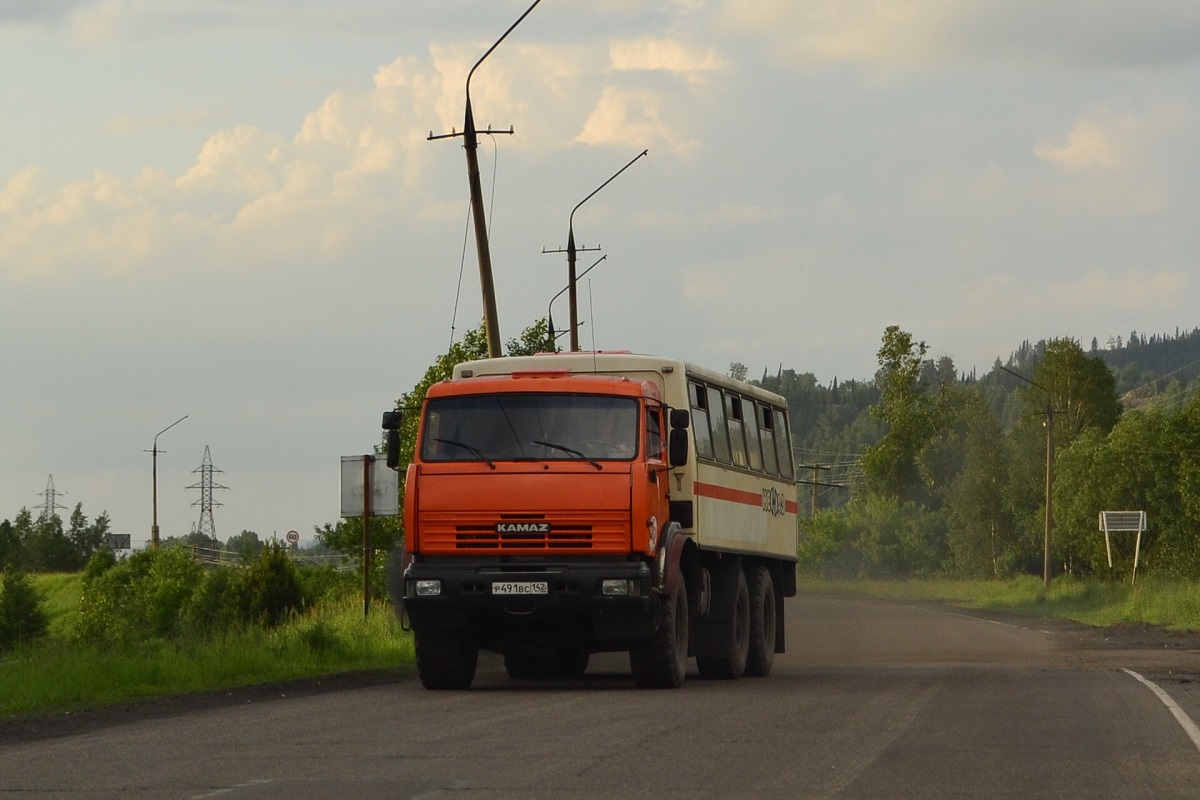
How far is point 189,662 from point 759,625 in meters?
6.84

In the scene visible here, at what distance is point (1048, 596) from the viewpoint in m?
63.2

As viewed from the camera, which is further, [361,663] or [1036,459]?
[1036,459]

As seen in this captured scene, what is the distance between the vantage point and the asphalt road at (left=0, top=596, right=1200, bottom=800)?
32.9ft

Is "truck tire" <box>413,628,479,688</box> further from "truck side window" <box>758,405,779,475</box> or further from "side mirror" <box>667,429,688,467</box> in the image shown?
"truck side window" <box>758,405,779,475</box>

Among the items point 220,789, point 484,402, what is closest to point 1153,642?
point 484,402

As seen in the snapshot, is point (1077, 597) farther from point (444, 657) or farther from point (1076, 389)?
point (1076, 389)

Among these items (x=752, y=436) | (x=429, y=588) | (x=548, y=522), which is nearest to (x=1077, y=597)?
(x=752, y=436)

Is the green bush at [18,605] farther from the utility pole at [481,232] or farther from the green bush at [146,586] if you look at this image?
the utility pole at [481,232]

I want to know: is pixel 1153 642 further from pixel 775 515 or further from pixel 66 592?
pixel 66 592

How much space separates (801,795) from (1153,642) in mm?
25017

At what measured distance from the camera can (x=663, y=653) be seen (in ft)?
58.6

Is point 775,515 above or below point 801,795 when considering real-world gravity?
above

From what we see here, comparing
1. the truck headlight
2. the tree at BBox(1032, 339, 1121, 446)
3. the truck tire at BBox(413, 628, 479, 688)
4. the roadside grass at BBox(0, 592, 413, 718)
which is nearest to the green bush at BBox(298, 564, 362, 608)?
the roadside grass at BBox(0, 592, 413, 718)

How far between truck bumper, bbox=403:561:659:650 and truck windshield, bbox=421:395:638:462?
1.05m
